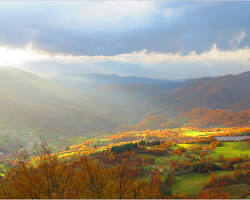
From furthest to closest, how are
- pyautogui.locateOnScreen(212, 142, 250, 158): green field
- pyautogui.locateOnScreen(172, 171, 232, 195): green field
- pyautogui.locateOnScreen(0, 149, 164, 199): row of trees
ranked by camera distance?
1. pyautogui.locateOnScreen(212, 142, 250, 158): green field
2. pyautogui.locateOnScreen(172, 171, 232, 195): green field
3. pyautogui.locateOnScreen(0, 149, 164, 199): row of trees

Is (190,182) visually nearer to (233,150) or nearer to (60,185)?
(233,150)

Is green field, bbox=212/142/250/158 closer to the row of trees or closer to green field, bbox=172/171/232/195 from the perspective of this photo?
green field, bbox=172/171/232/195

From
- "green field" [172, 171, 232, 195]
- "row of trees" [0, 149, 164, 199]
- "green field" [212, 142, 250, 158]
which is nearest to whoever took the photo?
"row of trees" [0, 149, 164, 199]

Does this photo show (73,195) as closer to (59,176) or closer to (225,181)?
(59,176)

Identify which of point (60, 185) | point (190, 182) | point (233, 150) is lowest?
point (190, 182)

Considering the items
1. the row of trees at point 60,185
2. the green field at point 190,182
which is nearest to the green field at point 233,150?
the green field at point 190,182

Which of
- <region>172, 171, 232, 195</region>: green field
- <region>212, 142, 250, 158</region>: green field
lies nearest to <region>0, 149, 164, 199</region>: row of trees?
<region>172, 171, 232, 195</region>: green field

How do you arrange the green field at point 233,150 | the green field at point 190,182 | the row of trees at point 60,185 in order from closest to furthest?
1. the row of trees at point 60,185
2. the green field at point 190,182
3. the green field at point 233,150

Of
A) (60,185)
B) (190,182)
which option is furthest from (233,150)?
(60,185)

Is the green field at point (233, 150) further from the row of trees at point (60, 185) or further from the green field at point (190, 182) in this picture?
the row of trees at point (60, 185)

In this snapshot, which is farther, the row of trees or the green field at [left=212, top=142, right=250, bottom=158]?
the green field at [left=212, top=142, right=250, bottom=158]
